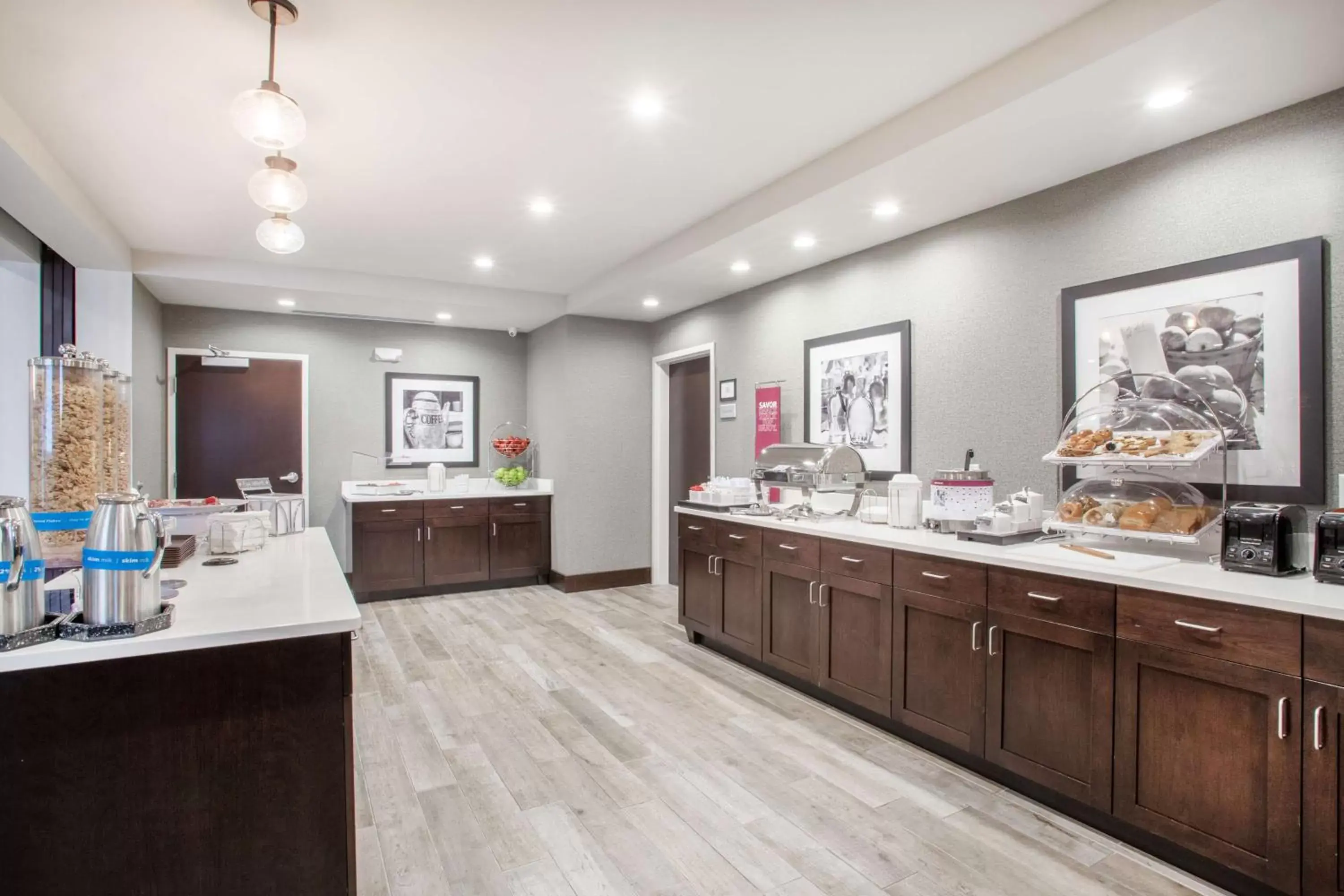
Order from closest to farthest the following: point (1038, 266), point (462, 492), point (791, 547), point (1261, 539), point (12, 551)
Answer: point (12, 551)
point (1261, 539)
point (1038, 266)
point (791, 547)
point (462, 492)

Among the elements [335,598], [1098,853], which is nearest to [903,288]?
[1098,853]

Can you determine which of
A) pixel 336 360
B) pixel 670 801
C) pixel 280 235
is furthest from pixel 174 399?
pixel 670 801

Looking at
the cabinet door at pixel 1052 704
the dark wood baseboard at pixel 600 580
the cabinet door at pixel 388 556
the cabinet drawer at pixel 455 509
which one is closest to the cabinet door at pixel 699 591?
the dark wood baseboard at pixel 600 580

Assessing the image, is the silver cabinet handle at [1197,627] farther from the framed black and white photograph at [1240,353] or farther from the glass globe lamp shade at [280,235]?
the glass globe lamp shade at [280,235]

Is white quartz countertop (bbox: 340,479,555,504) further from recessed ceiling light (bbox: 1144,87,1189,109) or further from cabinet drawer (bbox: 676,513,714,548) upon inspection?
recessed ceiling light (bbox: 1144,87,1189,109)

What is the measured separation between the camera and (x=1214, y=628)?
1.91 meters

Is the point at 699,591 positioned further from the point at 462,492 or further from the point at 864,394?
the point at 462,492

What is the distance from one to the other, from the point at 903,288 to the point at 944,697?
2.14 metres

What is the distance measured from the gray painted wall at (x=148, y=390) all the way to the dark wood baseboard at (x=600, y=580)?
10.2ft

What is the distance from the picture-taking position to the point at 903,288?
12.0ft

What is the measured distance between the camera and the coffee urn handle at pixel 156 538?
1.46m

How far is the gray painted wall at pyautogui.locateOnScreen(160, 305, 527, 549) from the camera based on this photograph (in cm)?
556

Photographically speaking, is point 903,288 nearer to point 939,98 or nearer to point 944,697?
point 939,98

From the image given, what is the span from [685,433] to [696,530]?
6.17 feet
